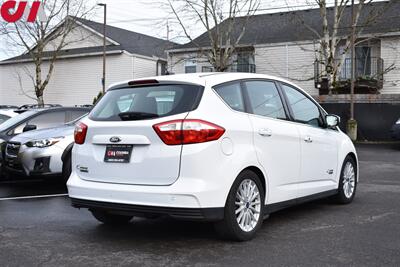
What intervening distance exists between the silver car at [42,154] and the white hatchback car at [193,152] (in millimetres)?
2757

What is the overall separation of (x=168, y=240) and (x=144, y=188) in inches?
32.9

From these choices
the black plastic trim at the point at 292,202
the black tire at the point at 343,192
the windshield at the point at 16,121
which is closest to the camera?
the black plastic trim at the point at 292,202

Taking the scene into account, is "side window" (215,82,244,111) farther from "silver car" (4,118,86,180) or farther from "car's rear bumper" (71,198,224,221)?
"silver car" (4,118,86,180)

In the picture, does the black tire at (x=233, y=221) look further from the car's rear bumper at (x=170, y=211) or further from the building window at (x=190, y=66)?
the building window at (x=190, y=66)

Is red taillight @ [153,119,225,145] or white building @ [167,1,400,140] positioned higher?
white building @ [167,1,400,140]

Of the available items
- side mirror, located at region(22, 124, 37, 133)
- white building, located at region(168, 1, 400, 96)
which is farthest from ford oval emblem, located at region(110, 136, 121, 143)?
white building, located at region(168, 1, 400, 96)

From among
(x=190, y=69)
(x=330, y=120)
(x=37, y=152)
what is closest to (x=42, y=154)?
(x=37, y=152)

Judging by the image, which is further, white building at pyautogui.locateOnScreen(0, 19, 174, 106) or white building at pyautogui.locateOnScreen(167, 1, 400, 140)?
white building at pyautogui.locateOnScreen(0, 19, 174, 106)

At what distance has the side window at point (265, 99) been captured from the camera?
5660mm

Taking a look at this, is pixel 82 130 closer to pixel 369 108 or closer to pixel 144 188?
pixel 144 188

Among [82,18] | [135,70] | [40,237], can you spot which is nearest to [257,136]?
[40,237]

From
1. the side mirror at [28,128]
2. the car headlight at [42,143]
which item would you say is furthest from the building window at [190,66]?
the car headlight at [42,143]

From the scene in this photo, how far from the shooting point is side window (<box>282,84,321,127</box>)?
6336mm

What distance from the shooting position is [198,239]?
17.8ft
